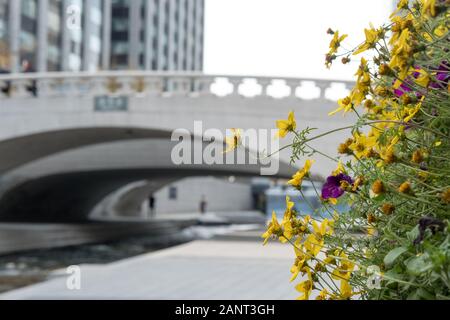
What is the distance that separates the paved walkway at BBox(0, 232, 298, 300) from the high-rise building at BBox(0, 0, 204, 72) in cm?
1501

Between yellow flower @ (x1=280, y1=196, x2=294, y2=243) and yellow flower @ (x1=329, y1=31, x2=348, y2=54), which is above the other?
yellow flower @ (x1=329, y1=31, x2=348, y2=54)

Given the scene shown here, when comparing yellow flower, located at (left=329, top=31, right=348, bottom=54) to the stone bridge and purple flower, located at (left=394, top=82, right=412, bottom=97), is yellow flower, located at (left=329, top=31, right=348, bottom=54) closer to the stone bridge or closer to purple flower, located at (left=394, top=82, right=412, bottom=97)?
purple flower, located at (left=394, top=82, right=412, bottom=97)

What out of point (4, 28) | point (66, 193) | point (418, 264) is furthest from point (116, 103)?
point (4, 28)

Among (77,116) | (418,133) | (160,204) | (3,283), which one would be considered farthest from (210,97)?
(160,204)

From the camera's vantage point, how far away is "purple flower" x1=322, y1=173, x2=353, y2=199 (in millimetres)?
1812

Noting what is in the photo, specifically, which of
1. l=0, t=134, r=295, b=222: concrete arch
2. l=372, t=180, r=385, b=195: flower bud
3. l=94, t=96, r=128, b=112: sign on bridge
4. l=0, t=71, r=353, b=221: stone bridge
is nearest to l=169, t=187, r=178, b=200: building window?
l=0, t=134, r=295, b=222: concrete arch

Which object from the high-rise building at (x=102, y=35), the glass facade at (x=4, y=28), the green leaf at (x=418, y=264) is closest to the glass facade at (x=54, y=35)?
the high-rise building at (x=102, y=35)

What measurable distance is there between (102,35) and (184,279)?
46.9m

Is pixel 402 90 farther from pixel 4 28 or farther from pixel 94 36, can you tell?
pixel 94 36

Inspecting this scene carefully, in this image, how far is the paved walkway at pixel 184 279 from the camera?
8.90 m

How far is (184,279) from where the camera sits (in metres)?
10.7

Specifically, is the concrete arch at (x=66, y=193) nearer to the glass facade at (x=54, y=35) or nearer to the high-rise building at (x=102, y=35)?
the high-rise building at (x=102, y=35)

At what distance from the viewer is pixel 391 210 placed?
1.54 m
